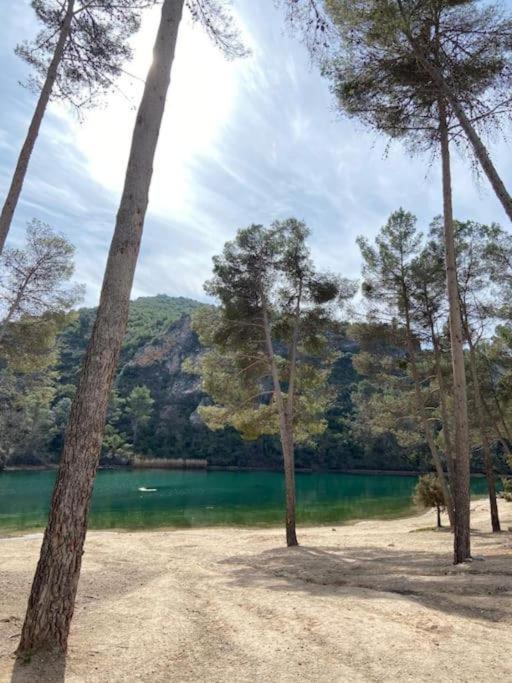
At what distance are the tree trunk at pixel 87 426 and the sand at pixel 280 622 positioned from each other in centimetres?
31

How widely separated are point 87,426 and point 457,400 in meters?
6.46

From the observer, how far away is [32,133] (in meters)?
8.57

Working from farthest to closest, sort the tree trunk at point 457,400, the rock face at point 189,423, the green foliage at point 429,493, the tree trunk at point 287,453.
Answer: the rock face at point 189,423 < the green foliage at point 429,493 < the tree trunk at point 287,453 < the tree trunk at point 457,400

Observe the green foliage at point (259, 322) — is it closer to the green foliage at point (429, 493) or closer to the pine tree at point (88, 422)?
the green foliage at point (429, 493)

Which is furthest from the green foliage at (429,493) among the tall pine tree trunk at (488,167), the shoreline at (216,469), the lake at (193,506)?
the shoreline at (216,469)

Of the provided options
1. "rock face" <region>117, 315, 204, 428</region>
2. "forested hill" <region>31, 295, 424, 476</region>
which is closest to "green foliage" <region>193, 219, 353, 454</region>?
"forested hill" <region>31, 295, 424, 476</region>

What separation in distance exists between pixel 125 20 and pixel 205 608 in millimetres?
8928

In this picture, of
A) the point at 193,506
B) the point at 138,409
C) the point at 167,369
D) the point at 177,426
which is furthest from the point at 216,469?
the point at 193,506

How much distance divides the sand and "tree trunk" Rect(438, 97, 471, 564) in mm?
543

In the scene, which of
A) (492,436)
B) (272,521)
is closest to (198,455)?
(272,521)

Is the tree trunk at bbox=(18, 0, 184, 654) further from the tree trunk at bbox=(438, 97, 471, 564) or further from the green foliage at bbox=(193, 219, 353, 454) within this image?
the green foliage at bbox=(193, 219, 353, 454)

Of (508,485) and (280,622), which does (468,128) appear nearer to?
(280,622)

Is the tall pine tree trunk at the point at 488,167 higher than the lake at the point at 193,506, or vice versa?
the tall pine tree trunk at the point at 488,167

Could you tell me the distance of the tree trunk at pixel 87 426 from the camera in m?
3.68
